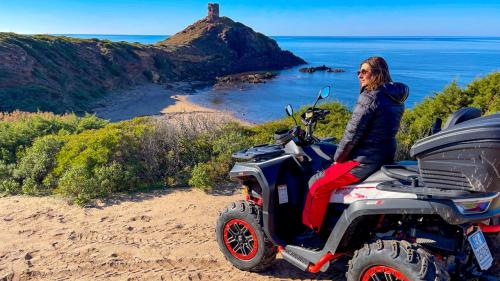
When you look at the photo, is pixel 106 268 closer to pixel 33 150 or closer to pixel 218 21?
pixel 33 150

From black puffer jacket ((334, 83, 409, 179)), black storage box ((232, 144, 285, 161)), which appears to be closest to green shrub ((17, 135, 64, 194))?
black storage box ((232, 144, 285, 161))

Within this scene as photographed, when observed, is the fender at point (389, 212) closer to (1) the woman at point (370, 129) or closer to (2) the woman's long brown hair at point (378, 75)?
(1) the woman at point (370, 129)

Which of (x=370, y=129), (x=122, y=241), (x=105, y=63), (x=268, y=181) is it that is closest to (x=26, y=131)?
(x=122, y=241)

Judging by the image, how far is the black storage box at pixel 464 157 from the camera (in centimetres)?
273

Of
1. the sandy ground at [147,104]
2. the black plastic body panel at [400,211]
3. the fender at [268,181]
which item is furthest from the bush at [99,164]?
the sandy ground at [147,104]

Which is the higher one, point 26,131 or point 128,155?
Answer: point 26,131

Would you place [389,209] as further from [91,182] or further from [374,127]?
[91,182]

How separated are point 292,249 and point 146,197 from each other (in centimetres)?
385

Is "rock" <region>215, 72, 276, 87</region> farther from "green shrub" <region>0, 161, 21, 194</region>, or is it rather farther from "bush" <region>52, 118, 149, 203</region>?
"green shrub" <region>0, 161, 21, 194</region>

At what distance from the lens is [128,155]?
8.51m

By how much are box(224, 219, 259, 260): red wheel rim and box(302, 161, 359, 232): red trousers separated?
0.68 meters

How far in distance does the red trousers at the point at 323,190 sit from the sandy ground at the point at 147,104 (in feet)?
81.8

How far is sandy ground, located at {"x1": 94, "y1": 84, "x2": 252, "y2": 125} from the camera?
33597mm

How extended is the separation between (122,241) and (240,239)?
1.88 m
